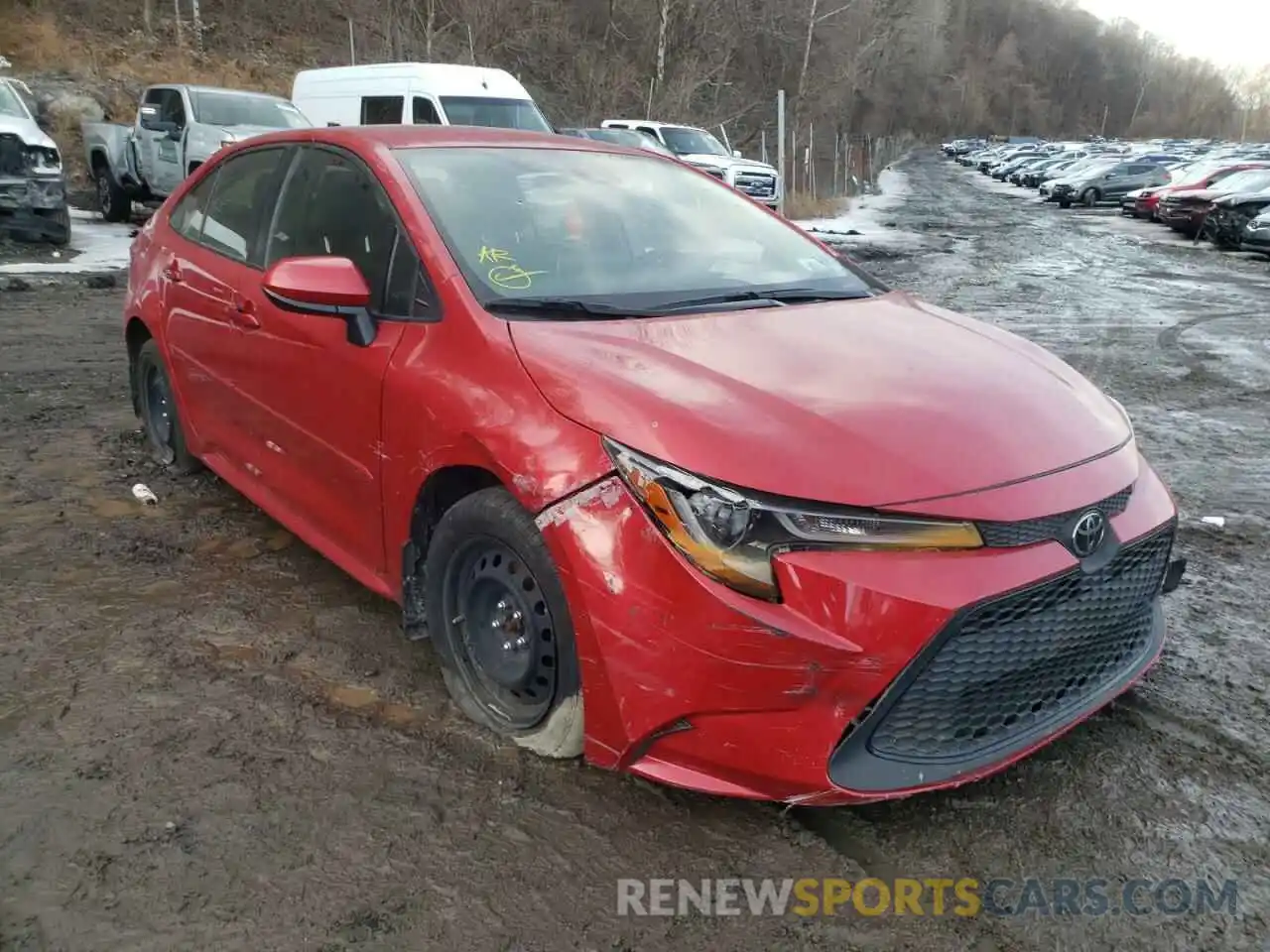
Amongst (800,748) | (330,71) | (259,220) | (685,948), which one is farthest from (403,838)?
(330,71)

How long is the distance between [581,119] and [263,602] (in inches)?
1298

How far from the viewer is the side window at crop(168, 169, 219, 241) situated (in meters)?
4.19

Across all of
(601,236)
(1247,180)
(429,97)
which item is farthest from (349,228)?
(1247,180)

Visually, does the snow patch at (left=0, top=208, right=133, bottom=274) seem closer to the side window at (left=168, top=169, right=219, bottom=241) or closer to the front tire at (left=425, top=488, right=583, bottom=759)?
the side window at (left=168, top=169, right=219, bottom=241)

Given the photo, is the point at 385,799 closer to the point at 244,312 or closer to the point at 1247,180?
the point at 244,312

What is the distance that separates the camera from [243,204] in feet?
12.7

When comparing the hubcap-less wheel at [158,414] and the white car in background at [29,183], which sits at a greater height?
the white car in background at [29,183]

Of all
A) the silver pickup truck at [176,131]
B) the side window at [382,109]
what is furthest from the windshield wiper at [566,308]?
the side window at [382,109]

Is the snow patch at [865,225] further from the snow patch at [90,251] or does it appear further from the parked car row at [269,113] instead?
the snow patch at [90,251]

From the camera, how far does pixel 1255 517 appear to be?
459 cm

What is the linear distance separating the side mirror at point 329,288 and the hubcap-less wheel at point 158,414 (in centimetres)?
199

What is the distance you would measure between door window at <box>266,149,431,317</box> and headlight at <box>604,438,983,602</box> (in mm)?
1144

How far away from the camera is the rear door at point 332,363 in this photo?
2965 millimetres

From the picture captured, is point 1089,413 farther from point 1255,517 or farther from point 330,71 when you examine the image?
point 330,71
